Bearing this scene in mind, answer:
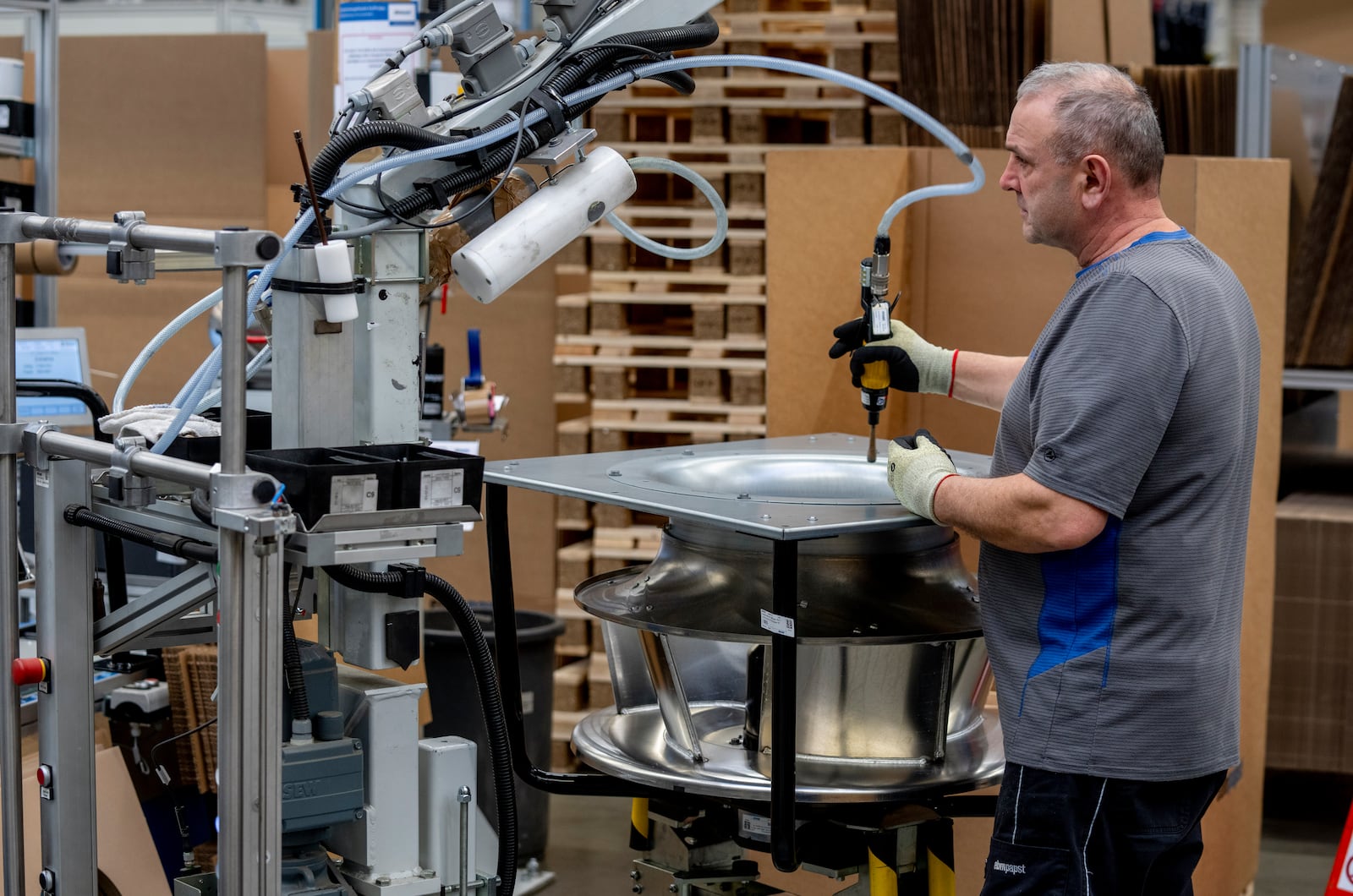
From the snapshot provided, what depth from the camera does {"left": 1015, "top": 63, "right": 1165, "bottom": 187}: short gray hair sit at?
1.89 metres

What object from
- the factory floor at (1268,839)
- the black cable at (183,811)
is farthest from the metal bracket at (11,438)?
the factory floor at (1268,839)

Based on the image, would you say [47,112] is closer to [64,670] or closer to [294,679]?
[64,670]

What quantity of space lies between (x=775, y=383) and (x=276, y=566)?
172cm

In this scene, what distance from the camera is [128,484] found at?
5.60 feet

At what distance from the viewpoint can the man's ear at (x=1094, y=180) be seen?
1899 mm

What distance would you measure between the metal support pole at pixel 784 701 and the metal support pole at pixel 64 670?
0.91m

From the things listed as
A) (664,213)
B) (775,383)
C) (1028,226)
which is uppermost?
(664,213)

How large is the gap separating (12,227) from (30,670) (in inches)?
22.9

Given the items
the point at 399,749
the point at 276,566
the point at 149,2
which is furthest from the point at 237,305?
the point at 149,2

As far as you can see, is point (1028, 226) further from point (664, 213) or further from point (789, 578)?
point (664, 213)

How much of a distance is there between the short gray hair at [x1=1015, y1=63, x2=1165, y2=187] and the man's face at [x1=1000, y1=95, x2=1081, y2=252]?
0.04 ft

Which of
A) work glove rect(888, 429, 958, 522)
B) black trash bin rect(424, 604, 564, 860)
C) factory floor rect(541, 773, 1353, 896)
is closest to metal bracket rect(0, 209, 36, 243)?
work glove rect(888, 429, 958, 522)

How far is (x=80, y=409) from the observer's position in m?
3.29

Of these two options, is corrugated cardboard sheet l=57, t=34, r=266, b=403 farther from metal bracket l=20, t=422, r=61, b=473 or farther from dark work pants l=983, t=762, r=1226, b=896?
dark work pants l=983, t=762, r=1226, b=896
